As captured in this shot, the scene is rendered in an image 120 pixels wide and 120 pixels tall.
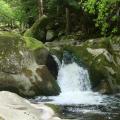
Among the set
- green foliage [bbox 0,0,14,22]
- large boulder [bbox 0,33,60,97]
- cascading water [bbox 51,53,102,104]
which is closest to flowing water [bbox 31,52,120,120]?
cascading water [bbox 51,53,102,104]

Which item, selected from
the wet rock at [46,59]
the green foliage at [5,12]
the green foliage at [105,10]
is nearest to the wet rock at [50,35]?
the green foliage at [105,10]

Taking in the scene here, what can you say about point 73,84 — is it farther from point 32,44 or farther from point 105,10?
point 105,10

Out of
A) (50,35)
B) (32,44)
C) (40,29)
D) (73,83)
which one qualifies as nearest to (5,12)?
(40,29)

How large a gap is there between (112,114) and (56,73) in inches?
255

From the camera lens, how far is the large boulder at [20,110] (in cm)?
1083

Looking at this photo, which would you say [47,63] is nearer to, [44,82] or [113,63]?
[44,82]

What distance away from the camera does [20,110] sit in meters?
11.8

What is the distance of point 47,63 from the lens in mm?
19953

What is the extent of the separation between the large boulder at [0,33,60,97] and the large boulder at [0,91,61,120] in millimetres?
3957

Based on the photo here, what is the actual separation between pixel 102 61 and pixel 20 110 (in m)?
9.19

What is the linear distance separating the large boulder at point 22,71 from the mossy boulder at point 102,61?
242 centimetres

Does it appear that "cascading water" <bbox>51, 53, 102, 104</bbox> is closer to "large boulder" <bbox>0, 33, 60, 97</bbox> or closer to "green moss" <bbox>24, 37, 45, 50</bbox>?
"large boulder" <bbox>0, 33, 60, 97</bbox>

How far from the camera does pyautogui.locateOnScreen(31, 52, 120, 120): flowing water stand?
567 inches

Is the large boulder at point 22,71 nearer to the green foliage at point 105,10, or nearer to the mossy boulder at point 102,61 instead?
the mossy boulder at point 102,61
